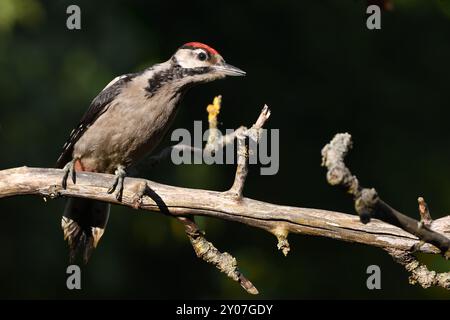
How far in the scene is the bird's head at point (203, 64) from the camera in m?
6.17

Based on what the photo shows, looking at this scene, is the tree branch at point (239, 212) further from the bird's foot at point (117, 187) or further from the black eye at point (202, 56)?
the black eye at point (202, 56)

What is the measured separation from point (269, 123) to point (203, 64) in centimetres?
433

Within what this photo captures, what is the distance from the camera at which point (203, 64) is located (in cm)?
618

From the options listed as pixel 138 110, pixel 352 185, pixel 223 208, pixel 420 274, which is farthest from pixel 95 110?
pixel 352 185

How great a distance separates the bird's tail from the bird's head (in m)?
1.19

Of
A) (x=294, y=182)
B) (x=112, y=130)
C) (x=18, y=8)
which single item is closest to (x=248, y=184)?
(x=294, y=182)

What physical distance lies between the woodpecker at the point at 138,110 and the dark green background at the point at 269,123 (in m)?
2.89

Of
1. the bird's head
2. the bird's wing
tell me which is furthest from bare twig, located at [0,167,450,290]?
the bird's head

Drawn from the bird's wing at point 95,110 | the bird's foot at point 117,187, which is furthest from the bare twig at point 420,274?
the bird's wing at point 95,110

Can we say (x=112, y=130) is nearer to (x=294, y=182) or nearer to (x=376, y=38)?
(x=294, y=182)

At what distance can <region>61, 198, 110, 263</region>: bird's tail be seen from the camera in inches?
255

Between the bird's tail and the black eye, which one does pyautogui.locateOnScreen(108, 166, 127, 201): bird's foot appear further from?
the black eye

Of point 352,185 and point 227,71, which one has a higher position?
point 227,71

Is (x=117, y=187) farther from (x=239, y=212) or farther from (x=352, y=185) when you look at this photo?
(x=352, y=185)
